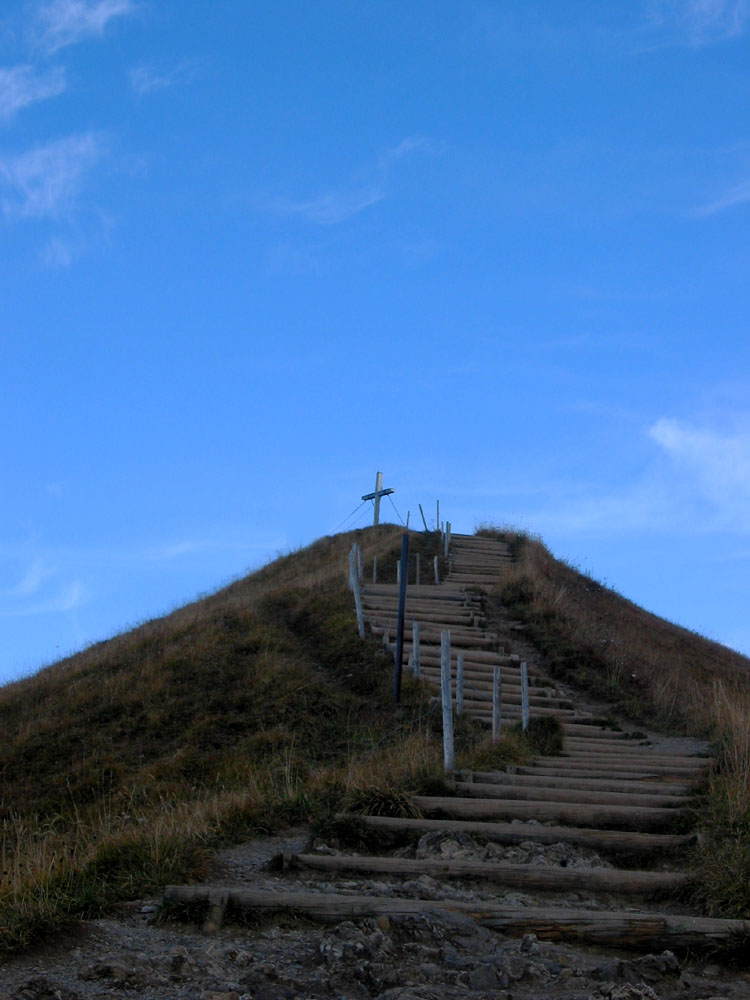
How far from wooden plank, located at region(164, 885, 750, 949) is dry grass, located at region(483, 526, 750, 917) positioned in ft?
1.67

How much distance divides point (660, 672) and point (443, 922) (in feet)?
49.2

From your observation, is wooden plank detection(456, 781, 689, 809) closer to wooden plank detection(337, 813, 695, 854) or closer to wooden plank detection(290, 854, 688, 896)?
wooden plank detection(337, 813, 695, 854)

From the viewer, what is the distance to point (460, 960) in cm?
509

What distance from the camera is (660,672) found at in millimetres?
19547

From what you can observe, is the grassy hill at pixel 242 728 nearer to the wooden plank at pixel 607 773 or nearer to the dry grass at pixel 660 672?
the dry grass at pixel 660 672

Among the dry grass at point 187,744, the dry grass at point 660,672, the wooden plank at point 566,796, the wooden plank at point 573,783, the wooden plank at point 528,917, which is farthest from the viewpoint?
the wooden plank at point 573,783

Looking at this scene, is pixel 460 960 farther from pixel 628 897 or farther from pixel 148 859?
pixel 148 859

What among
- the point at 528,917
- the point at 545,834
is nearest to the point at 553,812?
the point at 545,834

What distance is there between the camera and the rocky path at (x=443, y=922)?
15.7 ft

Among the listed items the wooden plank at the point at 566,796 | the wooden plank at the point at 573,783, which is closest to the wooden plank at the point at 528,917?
the wooden plank at the point at 566,796

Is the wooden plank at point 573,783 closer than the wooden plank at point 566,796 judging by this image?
No

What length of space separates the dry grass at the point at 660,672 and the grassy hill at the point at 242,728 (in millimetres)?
39

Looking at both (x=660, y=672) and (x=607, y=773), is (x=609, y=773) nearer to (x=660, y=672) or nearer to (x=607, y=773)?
(x=607, y=773)

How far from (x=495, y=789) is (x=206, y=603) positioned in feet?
74.0
